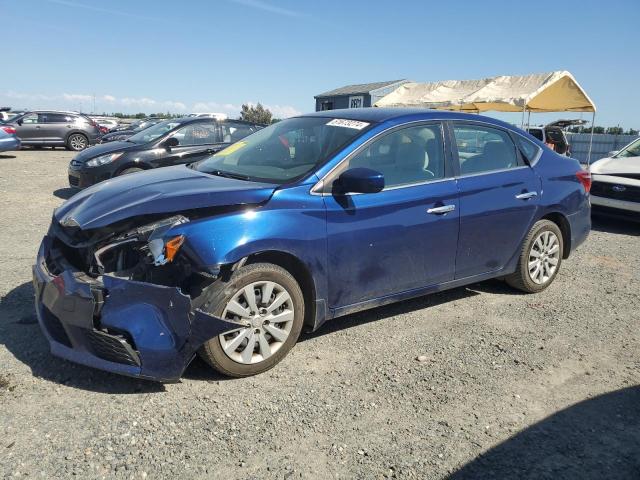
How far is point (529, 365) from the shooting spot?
373 cm

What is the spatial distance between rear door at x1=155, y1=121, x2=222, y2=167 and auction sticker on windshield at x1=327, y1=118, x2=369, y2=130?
16.6 feet

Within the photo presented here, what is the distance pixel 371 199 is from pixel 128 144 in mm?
6852

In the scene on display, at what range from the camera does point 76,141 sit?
2044 cm

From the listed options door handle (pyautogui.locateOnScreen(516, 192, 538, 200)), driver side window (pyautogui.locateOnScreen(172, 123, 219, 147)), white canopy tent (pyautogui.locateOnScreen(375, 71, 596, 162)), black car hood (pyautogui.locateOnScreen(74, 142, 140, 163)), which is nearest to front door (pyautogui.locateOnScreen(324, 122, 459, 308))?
door handle (pyautogui.locateOnScreen(516, 192, 538, 200))

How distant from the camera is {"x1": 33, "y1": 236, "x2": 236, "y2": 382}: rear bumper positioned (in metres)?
2.95

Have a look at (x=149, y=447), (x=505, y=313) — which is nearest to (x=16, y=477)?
(x=149, y=447)

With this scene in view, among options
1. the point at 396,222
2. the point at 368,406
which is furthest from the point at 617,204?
the point at 368,406

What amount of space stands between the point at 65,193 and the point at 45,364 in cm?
759

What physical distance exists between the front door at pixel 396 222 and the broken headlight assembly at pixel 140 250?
105cm

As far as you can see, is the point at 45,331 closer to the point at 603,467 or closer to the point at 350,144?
the point at 350,144

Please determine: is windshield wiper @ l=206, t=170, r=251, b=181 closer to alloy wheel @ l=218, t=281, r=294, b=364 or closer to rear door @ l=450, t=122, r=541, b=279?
alloy wheel @ l=218, t=281, r=294, b=364

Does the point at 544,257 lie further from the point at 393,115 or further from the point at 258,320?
the point at 258,320

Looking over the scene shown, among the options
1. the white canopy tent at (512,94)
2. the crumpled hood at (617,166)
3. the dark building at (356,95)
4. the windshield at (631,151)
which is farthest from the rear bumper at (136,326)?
the dark building at (356,95)

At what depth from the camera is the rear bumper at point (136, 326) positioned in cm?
295
